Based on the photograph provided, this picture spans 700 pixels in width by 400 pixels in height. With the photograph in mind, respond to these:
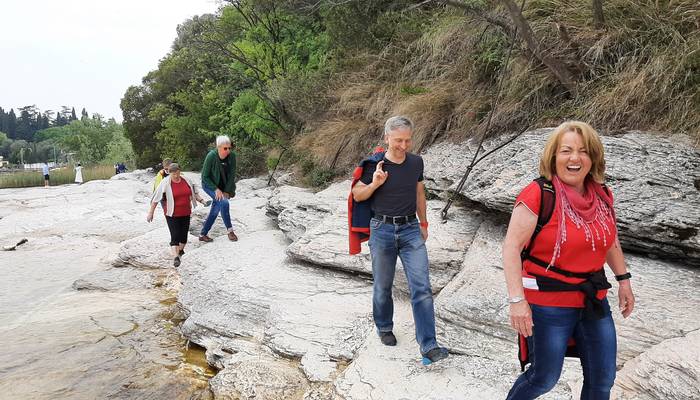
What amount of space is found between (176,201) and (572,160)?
6.39m

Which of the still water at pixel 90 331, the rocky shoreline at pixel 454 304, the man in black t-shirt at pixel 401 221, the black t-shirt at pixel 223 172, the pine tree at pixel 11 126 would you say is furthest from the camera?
the pine tree at pixel 11 126

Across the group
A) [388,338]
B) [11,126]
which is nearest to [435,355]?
[388,338]

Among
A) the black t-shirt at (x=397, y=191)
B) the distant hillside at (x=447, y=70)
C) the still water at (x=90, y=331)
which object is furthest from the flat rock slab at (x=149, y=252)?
the black t-shirt at (x=397, y=191)

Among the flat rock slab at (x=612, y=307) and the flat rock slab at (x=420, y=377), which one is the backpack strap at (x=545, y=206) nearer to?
the flat rock slab at (x=420, y=377)

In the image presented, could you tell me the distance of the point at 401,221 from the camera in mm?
3748

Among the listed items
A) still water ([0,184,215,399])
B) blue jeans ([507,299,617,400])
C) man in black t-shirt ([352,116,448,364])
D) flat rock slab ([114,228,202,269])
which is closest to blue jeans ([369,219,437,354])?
man in black t-shirt ([352,116,448,364])

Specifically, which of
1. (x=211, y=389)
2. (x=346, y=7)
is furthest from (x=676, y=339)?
(x=346, y=7)

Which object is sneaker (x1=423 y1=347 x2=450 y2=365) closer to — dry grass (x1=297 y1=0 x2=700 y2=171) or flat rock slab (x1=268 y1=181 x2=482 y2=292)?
flat rock slab (x1=268 y1=181 x2=482 y2=292)

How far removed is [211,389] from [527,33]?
530 cm

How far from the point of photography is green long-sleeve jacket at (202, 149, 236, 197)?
24.8 ft

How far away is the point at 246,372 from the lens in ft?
14.1

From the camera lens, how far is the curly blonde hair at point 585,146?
2404 mm

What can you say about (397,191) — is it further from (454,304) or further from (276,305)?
(276,305)

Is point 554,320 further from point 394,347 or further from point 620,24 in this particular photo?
point 620,24
